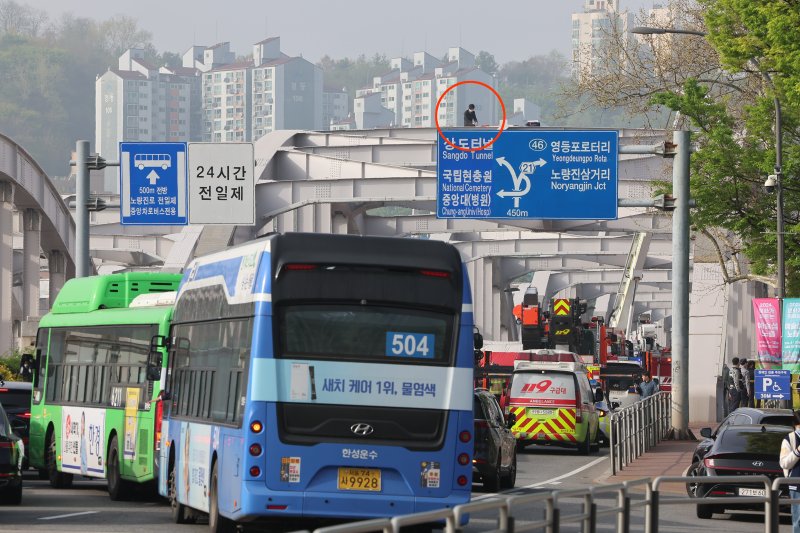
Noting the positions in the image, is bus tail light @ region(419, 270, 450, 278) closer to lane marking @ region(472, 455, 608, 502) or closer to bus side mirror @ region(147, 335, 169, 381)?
bus side mirror @ region(147, 335, 169, 381)

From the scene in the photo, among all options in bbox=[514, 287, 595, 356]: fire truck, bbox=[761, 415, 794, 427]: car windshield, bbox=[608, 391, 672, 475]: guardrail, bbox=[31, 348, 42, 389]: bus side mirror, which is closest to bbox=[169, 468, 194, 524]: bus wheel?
bbox=[31, 348, 42, 389]: bus side mirror

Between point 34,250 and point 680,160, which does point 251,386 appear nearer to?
point 680,160

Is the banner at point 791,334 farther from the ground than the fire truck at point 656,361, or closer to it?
farther from the ground

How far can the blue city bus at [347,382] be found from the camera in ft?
50.9

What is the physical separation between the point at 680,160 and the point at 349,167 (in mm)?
12665

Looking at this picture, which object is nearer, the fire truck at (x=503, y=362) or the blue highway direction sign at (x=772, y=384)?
the blue highway direction sign at (x=772, y=384)

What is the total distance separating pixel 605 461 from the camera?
1372 inches

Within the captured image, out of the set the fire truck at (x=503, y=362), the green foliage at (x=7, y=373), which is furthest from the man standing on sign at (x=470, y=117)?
the green foliage at (x=7, y=373)

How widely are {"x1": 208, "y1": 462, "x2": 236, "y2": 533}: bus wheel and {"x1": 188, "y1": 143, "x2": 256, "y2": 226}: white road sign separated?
2062 centimetres

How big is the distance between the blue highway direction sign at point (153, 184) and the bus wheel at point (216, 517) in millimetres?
20838

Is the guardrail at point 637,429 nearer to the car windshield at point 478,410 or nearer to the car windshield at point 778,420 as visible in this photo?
the car windshield at point 478,410

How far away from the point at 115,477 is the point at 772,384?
17131 millimetres

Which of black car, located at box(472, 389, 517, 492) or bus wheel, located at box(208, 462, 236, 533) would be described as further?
black car, located at box(472, 389, 517, 492)

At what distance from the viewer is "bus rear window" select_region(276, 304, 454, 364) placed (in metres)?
15.7
